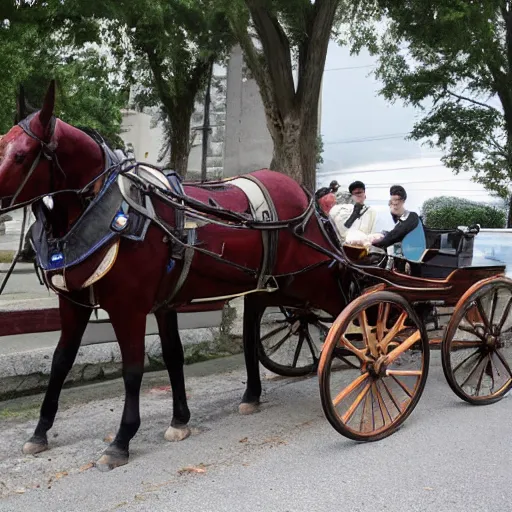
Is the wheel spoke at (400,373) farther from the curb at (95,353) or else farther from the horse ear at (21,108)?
the horse ear at (21,108)

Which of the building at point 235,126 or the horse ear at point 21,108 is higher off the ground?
the building at point 235,126

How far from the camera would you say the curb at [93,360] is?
4.91 metres

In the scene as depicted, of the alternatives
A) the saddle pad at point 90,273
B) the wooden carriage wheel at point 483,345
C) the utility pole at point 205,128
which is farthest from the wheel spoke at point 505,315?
the utility pole at point 205,128

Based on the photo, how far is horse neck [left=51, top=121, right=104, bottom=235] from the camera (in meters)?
3.38

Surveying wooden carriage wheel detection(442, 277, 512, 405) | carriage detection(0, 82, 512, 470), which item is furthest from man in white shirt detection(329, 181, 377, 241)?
wooden carriage wheel detection(442, 277, 512, 405)

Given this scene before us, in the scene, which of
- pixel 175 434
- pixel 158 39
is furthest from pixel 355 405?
pixel 158 39

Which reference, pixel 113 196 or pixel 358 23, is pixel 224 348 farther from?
pixel 358 23

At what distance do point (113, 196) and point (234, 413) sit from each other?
2.05 meters

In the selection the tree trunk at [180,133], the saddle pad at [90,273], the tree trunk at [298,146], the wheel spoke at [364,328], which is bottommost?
the wheel spoke at [364,328]

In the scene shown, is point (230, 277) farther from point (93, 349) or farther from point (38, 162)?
point (93, 349)

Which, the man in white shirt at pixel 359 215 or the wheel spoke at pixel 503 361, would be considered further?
the man in white shirt at pixel 359 215

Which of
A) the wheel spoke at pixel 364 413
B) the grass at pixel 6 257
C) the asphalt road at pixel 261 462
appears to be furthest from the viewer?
the grass at pixel 6 257

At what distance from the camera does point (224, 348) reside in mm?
6371

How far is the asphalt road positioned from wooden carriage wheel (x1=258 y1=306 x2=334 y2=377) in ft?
1.31
